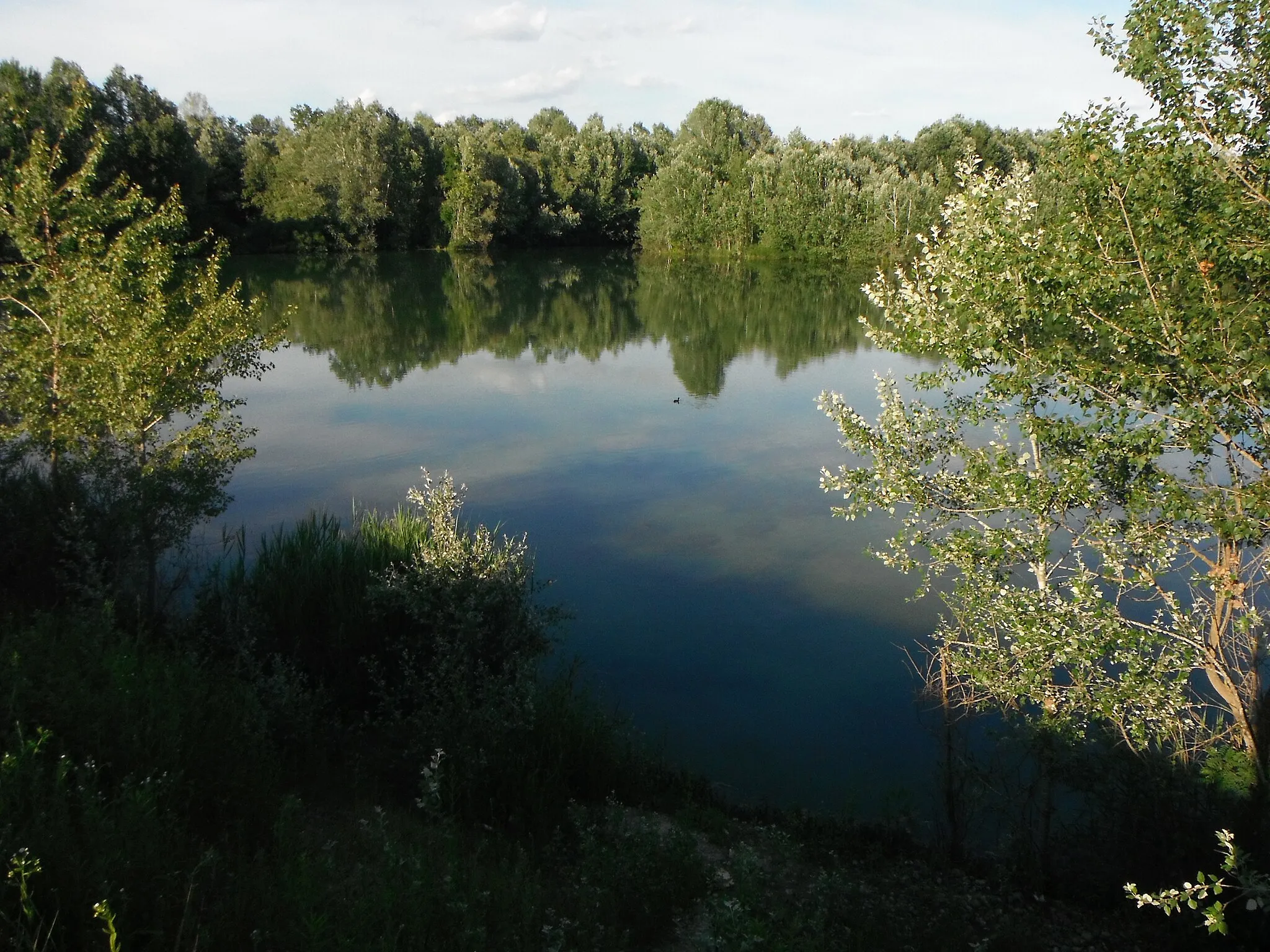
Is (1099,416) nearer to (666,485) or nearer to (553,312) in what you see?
(666,485)

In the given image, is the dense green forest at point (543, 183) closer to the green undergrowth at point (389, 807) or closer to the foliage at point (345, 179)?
the foliage at point (345, 179)

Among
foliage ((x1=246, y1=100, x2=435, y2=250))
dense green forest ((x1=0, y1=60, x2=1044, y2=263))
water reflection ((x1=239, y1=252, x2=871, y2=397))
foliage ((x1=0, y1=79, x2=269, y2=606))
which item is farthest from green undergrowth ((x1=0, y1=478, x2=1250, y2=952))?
foliage ((x1=246, y1=100, x2=435, y2=250))

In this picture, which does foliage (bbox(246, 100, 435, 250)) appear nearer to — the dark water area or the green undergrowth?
the dark water area

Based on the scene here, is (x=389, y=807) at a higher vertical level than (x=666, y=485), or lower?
higher

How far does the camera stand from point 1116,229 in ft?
18.9

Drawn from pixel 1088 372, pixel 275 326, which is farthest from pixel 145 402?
pixel 1088 372

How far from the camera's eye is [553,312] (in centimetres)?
3709

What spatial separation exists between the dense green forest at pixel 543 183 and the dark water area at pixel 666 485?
16607mm

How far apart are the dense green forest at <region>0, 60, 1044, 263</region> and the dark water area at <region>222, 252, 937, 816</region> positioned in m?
16.6

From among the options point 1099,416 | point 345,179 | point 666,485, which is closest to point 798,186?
point 345,179

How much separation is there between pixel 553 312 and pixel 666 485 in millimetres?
21900

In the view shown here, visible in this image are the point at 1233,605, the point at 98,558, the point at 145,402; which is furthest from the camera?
the point at 145,402

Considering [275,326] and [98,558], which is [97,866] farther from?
[275,326]

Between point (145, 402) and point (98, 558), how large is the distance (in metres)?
1.92
